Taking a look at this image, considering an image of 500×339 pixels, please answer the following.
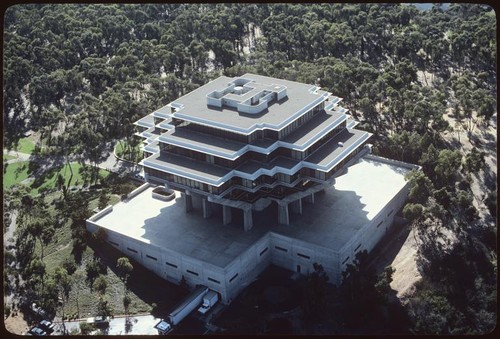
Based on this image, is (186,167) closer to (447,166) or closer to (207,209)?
(207,209)

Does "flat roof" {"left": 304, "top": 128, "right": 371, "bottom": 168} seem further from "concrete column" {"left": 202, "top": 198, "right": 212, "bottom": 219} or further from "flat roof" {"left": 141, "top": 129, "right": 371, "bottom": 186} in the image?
"concrete column" {"left": 202, "top": 198, "right": 212, "bottom": 219}

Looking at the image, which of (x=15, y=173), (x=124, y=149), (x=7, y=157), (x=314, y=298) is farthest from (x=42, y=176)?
(x=314, y=298)

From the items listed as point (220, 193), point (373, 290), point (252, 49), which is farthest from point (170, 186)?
point (252, 49)

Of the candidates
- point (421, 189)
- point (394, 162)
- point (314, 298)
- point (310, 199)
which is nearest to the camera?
point (314, 298)

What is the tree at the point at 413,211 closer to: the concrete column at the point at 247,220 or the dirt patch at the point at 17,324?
the concrete column at the point at 247,220

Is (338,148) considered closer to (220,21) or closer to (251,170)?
(251,170)

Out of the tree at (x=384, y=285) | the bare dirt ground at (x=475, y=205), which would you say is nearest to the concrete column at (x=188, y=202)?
the bare dirt ground at (x=475, y=205)
